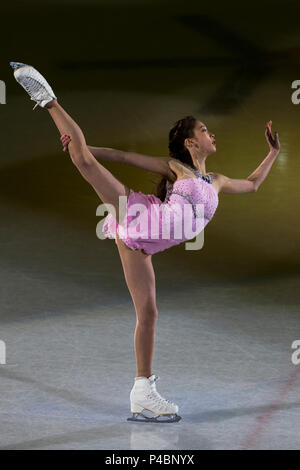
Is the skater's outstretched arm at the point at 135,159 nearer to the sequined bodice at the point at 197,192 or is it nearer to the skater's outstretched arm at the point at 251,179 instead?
the sequined bodice at the point at 197,192

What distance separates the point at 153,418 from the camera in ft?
14.2

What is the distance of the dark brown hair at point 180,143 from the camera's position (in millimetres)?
4547

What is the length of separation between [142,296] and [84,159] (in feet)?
2.23

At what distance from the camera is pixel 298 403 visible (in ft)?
14.9

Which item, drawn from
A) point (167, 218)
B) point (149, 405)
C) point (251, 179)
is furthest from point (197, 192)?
point (149, 405)

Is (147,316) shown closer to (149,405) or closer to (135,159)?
(149,405)

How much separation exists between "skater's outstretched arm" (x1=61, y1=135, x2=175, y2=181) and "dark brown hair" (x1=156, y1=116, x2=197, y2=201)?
0.22ft

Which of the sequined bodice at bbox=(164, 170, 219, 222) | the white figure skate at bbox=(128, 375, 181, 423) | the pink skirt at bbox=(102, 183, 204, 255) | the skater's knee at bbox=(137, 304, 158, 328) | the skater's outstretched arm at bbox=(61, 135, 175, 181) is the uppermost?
the skater's outstretched arm at bbox=(61, 135, 175, 181)

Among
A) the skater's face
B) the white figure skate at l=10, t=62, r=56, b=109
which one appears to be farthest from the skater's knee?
the white figure skate at l=10, t=62, r=56, b=109

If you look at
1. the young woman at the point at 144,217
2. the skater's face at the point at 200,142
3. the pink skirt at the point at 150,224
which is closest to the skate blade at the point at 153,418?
the young woman at the point at 144,217

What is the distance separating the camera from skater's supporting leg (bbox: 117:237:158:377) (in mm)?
4352

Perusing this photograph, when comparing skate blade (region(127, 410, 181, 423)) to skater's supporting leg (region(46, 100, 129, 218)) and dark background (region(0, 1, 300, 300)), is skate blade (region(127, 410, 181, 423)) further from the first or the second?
dark background (region(0, 1, 300, 300))

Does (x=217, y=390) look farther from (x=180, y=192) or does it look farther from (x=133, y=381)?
(x=180, y=192)

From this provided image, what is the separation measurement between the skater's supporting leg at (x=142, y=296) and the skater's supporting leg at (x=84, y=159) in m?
0.26
